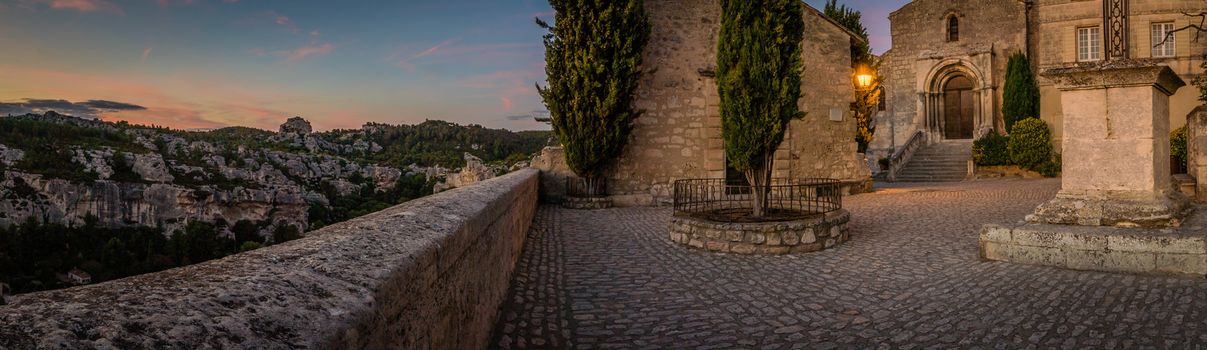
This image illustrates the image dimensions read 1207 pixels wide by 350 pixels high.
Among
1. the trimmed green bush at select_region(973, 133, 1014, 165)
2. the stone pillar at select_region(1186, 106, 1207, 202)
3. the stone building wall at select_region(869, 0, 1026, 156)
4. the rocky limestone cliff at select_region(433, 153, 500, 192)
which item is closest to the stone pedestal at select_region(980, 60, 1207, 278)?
the stone pillar at select_region(1186, 106, 1207, 202)

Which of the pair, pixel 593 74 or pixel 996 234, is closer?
pixel 996 234

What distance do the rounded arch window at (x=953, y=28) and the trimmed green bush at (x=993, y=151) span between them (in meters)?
5.99

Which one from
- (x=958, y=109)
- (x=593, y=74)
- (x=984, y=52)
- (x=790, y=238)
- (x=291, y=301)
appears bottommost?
(x=790, y=238)

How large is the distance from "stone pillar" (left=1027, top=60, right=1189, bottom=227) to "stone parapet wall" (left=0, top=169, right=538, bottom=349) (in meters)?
6.75

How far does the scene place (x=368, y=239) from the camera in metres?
2.14

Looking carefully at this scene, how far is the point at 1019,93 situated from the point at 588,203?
19.8 m

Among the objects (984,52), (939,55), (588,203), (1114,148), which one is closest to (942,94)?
(939,55)

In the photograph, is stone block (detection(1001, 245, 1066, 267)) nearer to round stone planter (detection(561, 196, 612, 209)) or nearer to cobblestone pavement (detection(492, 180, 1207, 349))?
cobblestone pavement (detection(492, 180, 1207, 349))

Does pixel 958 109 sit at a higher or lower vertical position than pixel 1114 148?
higher

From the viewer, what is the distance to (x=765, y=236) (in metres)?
7.11

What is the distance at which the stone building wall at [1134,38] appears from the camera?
1983cm

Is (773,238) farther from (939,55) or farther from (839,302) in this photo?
(939,55)

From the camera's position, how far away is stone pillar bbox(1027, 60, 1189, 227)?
19.3ft

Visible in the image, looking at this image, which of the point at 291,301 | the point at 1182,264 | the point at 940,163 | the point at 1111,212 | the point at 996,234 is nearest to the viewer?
the point at 291,301
